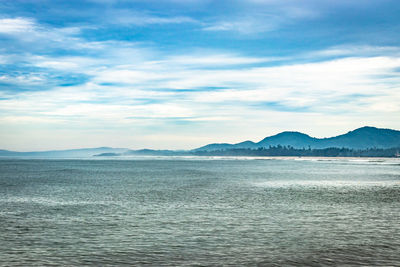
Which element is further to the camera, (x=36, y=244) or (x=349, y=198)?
(x=349, y=198)

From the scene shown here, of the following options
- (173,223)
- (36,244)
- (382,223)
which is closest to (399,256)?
(382,223)

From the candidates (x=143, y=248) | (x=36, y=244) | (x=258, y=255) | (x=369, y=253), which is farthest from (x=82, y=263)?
(x=369, y=253)

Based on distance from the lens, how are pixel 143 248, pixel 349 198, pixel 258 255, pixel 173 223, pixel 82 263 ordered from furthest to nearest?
pixel 349 198, pixel 173 223, pixel 143 248, pixel 258 255, pixel 82 263

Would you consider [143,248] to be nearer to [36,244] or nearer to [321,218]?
[36,244]

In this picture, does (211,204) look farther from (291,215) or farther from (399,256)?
(399,256)

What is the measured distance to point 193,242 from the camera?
90.3 ft

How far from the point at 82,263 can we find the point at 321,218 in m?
23.2

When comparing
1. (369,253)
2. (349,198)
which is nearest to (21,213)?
(369,253)

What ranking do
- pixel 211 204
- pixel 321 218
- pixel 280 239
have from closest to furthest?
pixel 280 239 < pixel 321 218 < pixel 211 204

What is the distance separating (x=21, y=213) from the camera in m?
40.7

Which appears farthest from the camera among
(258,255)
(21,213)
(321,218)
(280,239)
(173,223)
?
(21,213)

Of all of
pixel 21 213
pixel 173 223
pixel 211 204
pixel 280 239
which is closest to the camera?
pixel 280 239

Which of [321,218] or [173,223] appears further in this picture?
[321,218]

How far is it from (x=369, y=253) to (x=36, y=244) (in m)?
21.0
